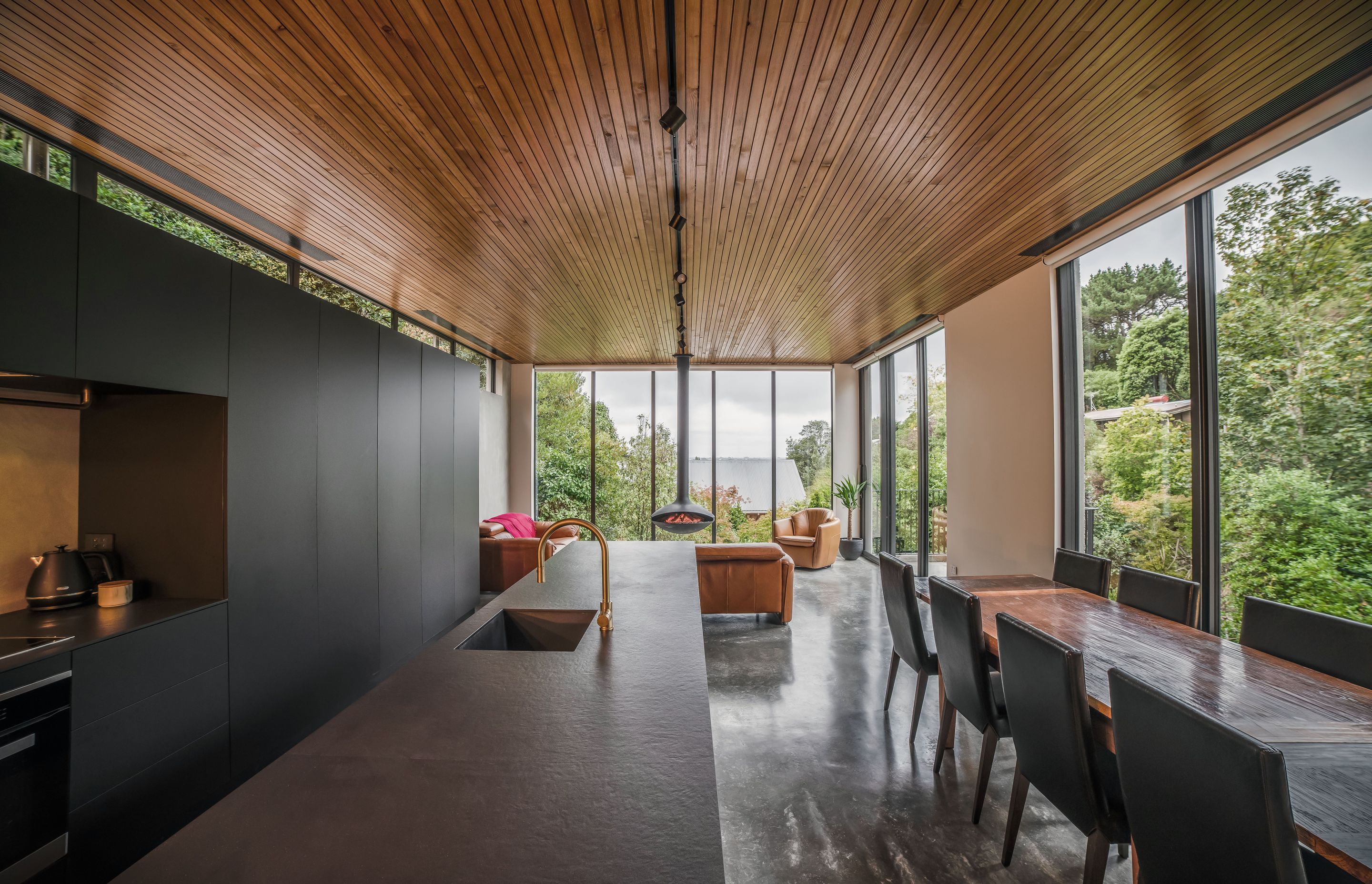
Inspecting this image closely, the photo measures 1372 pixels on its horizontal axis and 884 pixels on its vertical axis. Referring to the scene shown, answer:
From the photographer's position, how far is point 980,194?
9.58 ft

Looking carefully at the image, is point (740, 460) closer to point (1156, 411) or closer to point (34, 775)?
point (1156, 411)

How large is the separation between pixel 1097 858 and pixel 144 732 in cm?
343

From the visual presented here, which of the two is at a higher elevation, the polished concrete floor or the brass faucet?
the brass faucet

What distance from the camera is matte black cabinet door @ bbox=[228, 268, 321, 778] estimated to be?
7.99ft

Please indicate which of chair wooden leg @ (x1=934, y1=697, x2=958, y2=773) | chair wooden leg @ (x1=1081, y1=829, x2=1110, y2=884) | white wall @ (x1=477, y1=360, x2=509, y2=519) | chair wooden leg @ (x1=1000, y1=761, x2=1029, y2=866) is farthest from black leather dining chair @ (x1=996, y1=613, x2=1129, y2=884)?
white wall @ (x1=477, y1=360, x2=509, y2=519)

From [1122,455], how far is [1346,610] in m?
1.30

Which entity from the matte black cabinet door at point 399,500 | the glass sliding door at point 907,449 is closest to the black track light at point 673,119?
the matte black cabinet door at point 399,500

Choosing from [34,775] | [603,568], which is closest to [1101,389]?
[603,568]

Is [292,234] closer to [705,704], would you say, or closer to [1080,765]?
[705,704]

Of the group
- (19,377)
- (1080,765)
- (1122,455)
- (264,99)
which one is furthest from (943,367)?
(19,377)

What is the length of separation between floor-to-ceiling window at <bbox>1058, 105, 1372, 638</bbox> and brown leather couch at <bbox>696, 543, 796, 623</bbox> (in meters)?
2.41

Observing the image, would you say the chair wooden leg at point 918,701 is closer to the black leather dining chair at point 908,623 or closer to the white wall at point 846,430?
the black leather dining chair at point 908,623

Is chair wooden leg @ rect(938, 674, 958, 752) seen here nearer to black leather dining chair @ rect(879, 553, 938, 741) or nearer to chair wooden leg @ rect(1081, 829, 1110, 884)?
black leather dining chair @ rect(879, 553, 938, 741)

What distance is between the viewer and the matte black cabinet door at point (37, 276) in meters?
1.66
